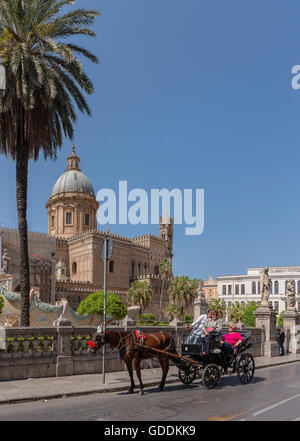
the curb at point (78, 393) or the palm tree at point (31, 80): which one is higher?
the palm tree at point (31, 80)

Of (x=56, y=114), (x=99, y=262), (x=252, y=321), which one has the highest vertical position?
(x=56, y=114)

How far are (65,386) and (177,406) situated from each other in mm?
3547

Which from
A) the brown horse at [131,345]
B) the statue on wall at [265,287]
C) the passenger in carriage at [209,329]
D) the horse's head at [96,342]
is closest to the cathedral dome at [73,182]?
the statue on wall at [265,287]

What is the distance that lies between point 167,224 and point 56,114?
94.7 m

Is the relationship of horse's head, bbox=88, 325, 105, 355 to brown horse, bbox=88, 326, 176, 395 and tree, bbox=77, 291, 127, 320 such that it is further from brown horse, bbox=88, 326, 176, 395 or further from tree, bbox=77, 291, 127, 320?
tree, bbox=77, 291, 127, 320

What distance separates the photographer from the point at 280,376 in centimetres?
1443

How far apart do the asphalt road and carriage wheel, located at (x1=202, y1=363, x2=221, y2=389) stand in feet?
0.60

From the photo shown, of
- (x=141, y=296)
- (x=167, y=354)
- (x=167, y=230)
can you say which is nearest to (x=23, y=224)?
(x=167, y=354)

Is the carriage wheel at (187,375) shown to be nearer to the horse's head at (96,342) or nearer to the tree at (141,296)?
the horse's head at (96,342)

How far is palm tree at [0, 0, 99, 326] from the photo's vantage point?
1619cm

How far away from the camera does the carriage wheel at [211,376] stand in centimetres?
1089

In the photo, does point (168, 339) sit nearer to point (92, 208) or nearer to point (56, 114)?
point (56, 114)

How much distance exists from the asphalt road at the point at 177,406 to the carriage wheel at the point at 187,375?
21 centimetres
